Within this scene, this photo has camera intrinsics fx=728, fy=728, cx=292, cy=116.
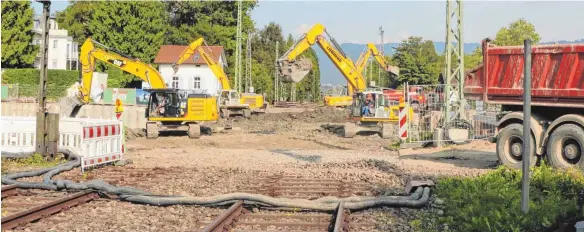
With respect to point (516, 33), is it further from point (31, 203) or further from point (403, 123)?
point (31, 203)

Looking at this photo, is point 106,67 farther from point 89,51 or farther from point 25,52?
point 89,51

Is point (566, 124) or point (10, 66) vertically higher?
point (10, 66)

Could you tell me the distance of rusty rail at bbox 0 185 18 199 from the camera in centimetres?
1137

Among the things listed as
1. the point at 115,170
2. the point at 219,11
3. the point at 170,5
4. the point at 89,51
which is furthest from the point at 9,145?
the point at 170,5

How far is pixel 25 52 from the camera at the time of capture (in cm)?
6944

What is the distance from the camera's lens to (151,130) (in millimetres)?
30016

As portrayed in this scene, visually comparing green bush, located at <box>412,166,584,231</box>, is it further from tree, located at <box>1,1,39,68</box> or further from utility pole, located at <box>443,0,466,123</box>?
tree, located at <box>1,1,39,68</box>

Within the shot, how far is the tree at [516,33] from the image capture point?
60.6 meters

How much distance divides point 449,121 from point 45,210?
16.5 metres

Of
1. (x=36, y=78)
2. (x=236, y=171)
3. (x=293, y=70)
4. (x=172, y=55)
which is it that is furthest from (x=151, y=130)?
(x=172, y=55)

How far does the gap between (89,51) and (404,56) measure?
204 feet

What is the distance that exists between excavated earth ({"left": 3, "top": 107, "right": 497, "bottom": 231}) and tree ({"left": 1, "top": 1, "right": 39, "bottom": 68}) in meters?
42.5

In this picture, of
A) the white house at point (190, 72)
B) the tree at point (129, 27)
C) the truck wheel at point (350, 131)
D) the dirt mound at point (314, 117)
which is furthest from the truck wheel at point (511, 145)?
the tree at point (129, 27)

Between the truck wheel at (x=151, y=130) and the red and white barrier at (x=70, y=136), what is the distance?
39.3 ft
